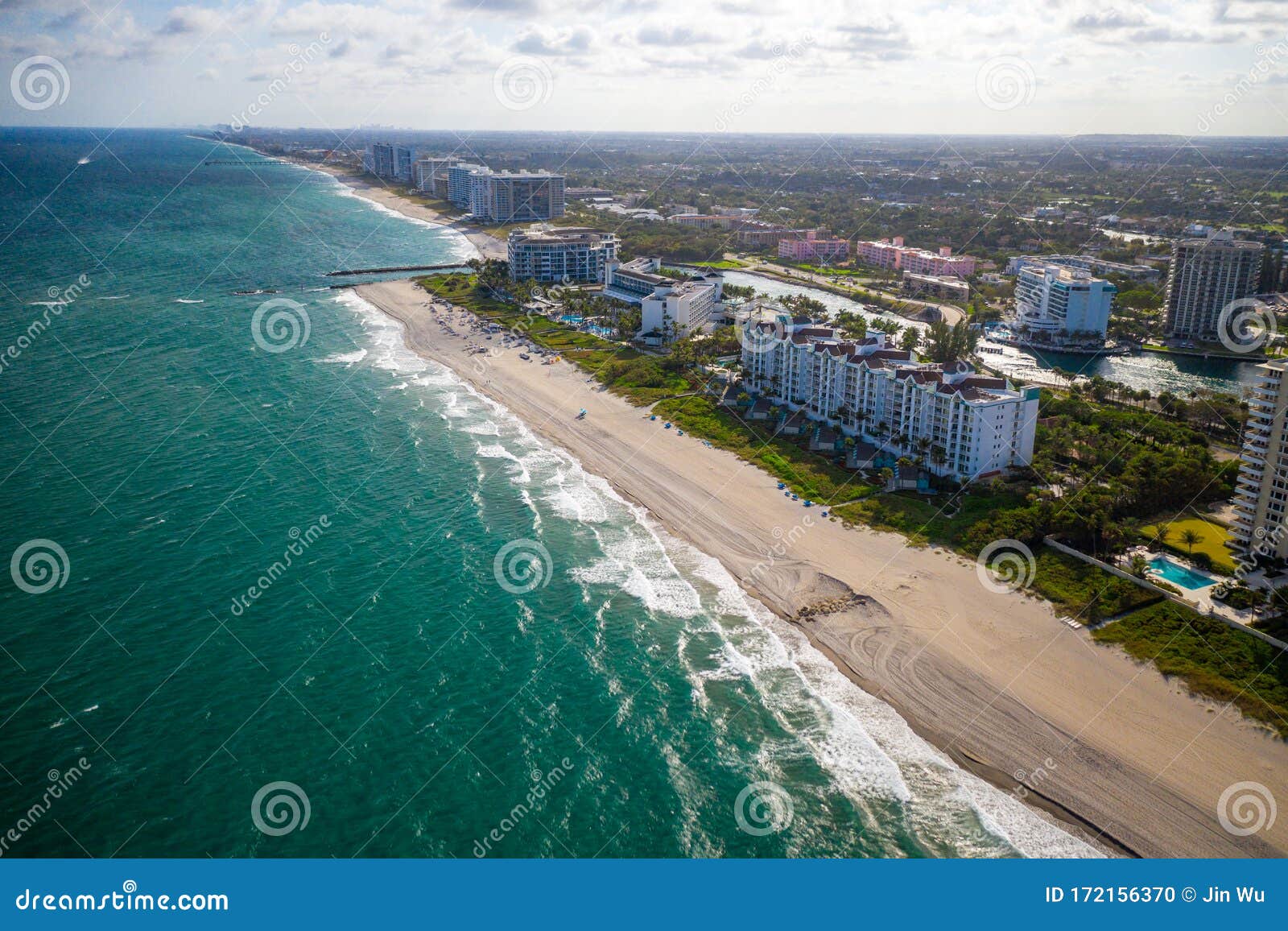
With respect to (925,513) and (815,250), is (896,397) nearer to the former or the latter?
(925,513)

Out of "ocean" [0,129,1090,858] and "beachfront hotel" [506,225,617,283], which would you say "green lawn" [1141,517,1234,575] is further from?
"beachfront hotel" [506,225,617,283]

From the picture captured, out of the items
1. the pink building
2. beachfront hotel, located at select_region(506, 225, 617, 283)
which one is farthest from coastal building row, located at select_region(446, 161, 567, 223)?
the pink building

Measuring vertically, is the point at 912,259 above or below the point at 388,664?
above

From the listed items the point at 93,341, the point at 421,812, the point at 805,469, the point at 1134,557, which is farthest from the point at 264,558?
the point at 93,341

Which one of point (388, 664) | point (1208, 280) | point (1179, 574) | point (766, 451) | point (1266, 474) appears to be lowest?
point (388, 664)

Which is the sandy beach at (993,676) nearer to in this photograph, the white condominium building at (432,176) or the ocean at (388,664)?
the ocean at (388,664)

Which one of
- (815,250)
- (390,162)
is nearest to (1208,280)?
(815,250)

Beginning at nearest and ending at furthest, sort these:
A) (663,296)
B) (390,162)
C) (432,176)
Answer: (663,296), (432,176), (390,162)

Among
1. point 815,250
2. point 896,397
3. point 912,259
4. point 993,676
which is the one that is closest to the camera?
point 993,676
